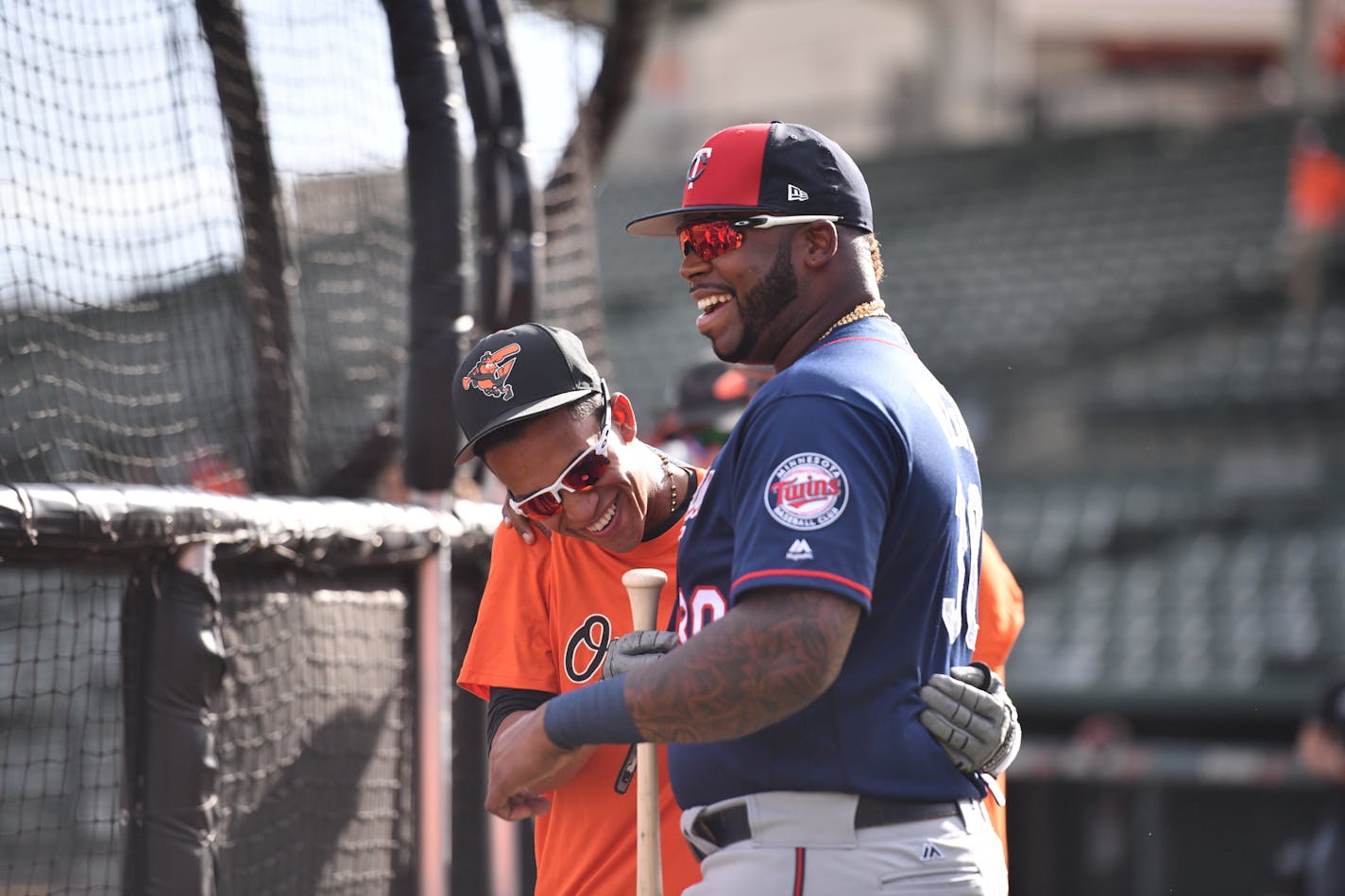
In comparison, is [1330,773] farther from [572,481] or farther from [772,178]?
[772,178]

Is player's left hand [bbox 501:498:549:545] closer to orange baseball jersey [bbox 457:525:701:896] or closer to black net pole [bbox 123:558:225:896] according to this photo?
orange baseball jersey [bbox 457:525:701:896]

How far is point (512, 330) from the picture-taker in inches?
95.8

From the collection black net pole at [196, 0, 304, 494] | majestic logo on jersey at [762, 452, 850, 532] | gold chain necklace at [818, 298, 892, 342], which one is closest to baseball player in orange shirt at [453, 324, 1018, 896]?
gold chain necklace at [818, 298, 892, 342]

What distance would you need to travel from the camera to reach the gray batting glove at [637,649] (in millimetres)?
1994

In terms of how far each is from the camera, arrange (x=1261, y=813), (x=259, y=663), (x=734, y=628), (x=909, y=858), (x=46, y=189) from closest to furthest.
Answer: (x=734, y=628) → (x=909, y=858) → (x=259, y=663) → (x=46, y=189) → (x=1261, y=813)

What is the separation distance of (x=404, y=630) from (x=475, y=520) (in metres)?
0.36

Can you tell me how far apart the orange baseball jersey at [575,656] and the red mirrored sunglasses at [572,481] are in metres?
0.18

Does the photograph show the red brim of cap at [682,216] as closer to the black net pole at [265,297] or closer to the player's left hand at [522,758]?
the player's left hand at [522,758]

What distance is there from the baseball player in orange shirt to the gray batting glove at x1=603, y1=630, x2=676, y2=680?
296 mm

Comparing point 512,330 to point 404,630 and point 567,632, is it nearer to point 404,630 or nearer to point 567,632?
point 567,632

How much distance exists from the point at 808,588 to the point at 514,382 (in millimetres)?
712

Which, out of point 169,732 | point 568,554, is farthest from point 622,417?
point 169,732

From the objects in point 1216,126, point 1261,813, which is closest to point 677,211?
point 1261,813

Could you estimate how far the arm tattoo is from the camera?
177cm
